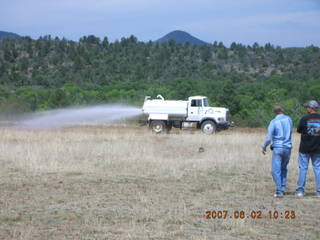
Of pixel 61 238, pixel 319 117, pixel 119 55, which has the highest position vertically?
pixel 119 55

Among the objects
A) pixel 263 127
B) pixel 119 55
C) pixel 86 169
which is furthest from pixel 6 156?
pixel 119 55

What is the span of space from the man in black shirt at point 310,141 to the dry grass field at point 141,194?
0.37 metres

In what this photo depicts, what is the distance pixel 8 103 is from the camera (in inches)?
1480

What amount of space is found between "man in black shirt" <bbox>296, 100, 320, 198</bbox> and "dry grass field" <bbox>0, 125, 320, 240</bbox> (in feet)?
1.21

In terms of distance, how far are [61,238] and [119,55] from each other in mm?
77050

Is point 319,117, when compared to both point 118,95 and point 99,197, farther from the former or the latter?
point 118,95

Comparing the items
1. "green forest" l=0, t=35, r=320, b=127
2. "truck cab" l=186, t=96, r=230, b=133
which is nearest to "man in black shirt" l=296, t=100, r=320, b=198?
"truck cab" l=186, t=96, r=230, b=133

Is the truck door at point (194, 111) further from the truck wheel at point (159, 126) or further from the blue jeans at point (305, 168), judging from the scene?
the blue jeans at point (305, 168)

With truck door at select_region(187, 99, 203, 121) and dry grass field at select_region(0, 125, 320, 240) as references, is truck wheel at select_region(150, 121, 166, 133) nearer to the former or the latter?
truck door at select_region(187, 99, 203, 121)

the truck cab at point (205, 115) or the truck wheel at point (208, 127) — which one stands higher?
the truck cab at point (205, 115)
